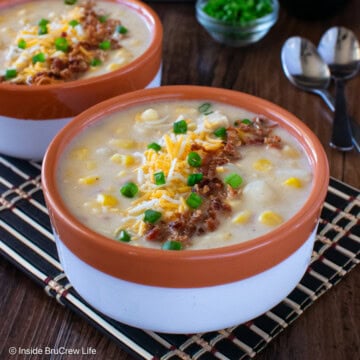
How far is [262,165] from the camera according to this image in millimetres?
1743

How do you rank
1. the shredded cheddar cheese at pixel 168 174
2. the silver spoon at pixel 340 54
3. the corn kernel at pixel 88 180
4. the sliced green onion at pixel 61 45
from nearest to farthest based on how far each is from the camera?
the shredded cheddar cheese at pixel 168 174
the corn kernel at pixel 88 180
the sliced green onion at pixel 61 45
the silver spoon at pixel 340 54

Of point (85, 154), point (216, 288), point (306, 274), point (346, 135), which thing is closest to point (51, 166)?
point (85, 154)

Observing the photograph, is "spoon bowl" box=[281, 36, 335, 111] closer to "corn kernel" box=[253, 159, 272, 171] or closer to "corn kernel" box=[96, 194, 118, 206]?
"corn kernel" box=[253, 159, 272, 171]

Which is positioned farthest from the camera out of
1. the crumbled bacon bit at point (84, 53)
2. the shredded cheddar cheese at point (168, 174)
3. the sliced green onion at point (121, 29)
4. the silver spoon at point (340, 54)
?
the silver spoon at point (340, 54)

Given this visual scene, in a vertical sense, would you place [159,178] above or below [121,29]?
above

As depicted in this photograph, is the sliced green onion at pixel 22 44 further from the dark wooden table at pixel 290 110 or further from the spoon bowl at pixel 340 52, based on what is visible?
the spoon bowl at pixel 340 52

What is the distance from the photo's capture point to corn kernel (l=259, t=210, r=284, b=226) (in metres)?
1.55

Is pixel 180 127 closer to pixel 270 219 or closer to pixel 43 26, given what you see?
pixel 270 219

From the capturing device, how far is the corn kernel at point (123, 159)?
176 cm

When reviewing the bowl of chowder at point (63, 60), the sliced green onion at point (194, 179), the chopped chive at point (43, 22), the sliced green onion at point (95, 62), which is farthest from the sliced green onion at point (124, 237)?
the chopped chive at point (43, 22)

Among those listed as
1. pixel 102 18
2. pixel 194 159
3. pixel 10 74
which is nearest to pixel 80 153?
pixel 194 159

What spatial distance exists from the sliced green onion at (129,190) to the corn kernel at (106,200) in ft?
0.09

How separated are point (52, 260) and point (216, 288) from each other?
1.81 ft

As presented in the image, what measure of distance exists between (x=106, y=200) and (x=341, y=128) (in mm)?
1019
